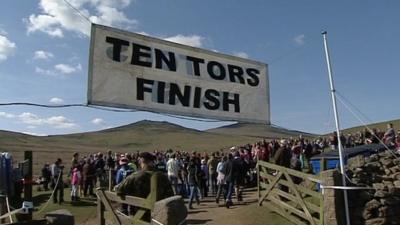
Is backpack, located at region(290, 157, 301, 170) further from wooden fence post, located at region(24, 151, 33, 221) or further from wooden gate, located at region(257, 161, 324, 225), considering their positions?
wooden fence post, located at region(24, 151, 33, 221)

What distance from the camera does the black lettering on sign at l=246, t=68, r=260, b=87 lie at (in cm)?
821

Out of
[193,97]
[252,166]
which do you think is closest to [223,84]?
[193,97]

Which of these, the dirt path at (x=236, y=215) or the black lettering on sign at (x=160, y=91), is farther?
the dirt path at (x=236, y=215)

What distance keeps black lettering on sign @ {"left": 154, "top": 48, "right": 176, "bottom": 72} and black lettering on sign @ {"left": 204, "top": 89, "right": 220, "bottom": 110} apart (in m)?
0.69

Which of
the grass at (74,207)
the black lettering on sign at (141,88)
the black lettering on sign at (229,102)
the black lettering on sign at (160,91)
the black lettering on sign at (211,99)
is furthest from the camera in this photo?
the grass at (74,207)

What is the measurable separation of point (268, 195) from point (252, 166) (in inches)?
294

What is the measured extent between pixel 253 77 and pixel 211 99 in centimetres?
88

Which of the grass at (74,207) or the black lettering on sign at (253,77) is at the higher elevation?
the black lettering on sign at (253,77)

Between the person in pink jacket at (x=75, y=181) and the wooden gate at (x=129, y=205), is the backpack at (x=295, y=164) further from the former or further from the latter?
the wooden gate at (x=129, y=205)

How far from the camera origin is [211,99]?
7816 millimetres

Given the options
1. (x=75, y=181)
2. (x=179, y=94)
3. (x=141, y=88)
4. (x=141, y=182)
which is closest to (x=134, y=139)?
(x=75, y=181)

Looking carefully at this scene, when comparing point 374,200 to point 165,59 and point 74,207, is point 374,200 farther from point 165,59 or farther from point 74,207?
point 74,207

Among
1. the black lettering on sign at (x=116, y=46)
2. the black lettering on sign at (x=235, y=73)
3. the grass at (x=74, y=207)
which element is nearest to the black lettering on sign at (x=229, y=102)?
the black lettering on sign at (x=235, y=73)

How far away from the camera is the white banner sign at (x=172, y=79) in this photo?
21.9ft
